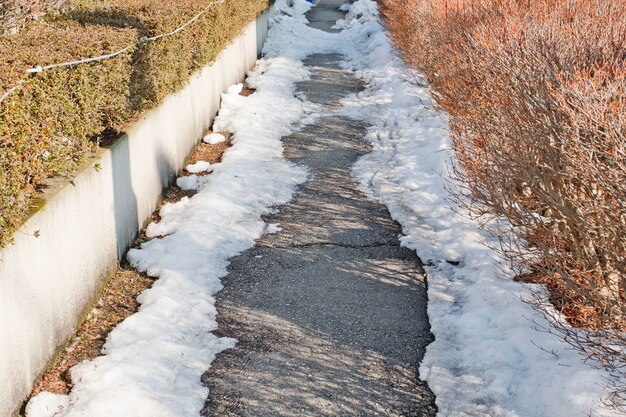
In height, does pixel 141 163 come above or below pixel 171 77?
below

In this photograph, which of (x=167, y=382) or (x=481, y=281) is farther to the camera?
(x=481, y=281)

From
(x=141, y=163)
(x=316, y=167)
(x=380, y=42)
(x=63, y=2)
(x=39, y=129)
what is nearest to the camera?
(x=39, y=129)

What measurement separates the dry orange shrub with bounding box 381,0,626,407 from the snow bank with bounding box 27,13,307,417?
103 inches

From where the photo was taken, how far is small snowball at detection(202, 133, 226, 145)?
11141 millimetres

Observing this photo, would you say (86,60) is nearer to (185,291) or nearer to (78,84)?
(78,84)

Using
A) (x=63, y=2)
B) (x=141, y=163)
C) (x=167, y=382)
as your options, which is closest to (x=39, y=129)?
(x=167, y=382)

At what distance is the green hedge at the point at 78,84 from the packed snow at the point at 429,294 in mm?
1304

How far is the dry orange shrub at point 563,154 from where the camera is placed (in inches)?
175

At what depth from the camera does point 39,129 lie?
5070 millimetres

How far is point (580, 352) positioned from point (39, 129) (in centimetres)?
422

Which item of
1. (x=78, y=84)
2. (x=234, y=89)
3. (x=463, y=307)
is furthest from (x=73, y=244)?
(x=234, y=89)

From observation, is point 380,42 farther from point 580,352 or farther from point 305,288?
point 580,352

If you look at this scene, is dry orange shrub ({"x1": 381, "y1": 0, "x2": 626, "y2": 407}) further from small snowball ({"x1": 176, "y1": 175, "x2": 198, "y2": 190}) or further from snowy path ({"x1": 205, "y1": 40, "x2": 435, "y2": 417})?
small snowball ({"x1": 176, "y1": 175, "x2": 198, "y2": 190})

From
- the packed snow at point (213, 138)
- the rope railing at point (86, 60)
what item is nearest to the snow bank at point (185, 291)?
the packed snow at point (213, 138)
